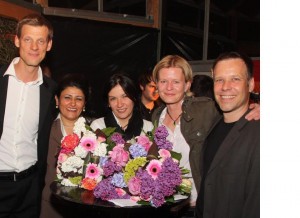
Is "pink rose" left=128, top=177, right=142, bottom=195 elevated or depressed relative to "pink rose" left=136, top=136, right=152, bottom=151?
depressed

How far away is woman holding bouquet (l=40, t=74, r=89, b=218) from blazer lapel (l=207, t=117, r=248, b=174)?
1295 millimetres

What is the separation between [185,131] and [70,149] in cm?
83

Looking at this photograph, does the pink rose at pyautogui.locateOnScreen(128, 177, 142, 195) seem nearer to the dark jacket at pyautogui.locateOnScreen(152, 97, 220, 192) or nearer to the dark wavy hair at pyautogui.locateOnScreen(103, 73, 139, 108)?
the dark jacket at pyautogui.locateOnScreen(152, 97, 220, 192)

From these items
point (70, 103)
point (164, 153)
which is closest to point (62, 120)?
point (70, 103)

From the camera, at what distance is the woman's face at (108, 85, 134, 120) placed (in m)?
2.83

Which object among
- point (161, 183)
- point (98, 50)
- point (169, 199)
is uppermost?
point (98, 50)

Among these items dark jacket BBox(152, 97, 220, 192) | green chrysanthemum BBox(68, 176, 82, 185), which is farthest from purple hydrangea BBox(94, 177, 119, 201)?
dark jacket BBox(152, 97, 220, 192)

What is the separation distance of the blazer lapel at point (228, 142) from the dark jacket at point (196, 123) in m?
0.55

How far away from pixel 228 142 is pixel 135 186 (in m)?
0.56

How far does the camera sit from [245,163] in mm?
1728

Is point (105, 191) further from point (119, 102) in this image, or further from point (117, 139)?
point (119, 102)

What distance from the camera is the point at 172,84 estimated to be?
2.66 meters

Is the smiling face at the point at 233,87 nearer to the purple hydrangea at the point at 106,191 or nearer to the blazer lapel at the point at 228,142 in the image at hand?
the blazer lapel at the point at 228,142
